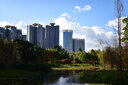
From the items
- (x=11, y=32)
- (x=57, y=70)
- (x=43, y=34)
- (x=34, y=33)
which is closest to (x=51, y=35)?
(x=43, y=34)

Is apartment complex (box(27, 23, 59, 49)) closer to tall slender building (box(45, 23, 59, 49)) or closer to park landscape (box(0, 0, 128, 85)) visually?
tall slender building (box(45, 23, 59, 49))

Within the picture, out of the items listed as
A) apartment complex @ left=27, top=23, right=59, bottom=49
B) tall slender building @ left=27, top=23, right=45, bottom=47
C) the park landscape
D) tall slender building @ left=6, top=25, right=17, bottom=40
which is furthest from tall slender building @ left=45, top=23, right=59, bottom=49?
the park landscape

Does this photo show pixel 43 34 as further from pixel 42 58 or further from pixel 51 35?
pixel 42 58

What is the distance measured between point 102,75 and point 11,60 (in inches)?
956

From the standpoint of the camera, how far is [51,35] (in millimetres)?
159375

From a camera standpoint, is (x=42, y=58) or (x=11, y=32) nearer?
(x=42, y=58)

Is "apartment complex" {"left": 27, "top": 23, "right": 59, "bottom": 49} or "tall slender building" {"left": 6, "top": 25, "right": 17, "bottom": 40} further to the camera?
"apartment complex" {"left": 27, "top": 23, "right": 59, "bottom": 49}

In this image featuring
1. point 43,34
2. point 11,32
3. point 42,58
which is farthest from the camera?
point 43,34

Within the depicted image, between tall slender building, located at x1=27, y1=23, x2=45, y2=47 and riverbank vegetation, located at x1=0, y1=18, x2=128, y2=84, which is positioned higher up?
tall slender building, located at x1=27, y1=23, x2=45, y2=47

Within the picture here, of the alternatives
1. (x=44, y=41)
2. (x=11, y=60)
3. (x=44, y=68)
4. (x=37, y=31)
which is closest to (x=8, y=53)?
(x=11, y=60)

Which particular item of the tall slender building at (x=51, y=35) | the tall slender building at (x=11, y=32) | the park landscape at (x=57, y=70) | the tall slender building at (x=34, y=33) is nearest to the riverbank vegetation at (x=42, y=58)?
the park landscape at (x=57, y=70)

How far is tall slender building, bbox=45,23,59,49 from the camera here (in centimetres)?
15762

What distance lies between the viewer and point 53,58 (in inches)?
3147

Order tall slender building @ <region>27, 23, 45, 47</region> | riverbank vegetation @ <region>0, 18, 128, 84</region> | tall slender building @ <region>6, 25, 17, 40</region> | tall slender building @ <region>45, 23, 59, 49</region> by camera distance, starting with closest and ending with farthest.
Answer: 1. riverbank vegetation @ <region>0, 18, 128, 84</region>
2. tall slender building @ <region>6, 25, 17, 40</region>
3. tall slender building @ <region>27, 23, 45, 47</region>
4. tall slender building @ <region>45, 23, 59, 49</region>
